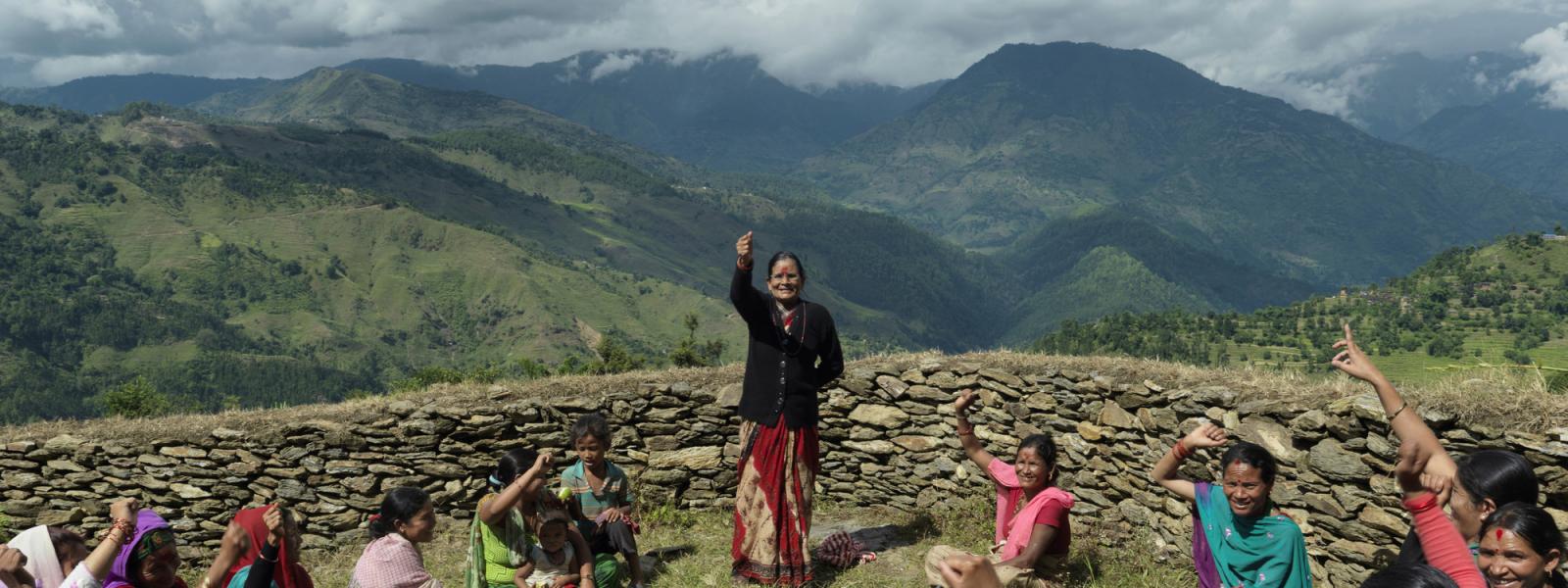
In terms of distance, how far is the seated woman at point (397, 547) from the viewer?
14.2 ft

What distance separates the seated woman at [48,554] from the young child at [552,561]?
2.04 meters

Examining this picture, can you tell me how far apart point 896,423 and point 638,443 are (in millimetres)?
2200

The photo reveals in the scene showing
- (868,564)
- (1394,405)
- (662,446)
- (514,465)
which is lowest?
(868,564)

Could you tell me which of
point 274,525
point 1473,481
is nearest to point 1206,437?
point 1473,481

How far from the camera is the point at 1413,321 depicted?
60438mm

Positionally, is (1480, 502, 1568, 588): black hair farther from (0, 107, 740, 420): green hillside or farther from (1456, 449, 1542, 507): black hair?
(0, 107, 740, 420): green hillside

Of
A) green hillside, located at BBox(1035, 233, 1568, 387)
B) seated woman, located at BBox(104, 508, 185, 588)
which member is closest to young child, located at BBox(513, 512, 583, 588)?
seated woman, located at BBox(104, 508, 185, 588)

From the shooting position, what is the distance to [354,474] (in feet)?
24.2

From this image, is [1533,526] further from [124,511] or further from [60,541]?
[60,541]

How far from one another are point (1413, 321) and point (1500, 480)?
69.3 metres

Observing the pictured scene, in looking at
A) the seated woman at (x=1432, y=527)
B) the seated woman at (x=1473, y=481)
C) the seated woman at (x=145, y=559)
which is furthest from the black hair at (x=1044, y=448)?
the seated woman at (x=145, y=559)

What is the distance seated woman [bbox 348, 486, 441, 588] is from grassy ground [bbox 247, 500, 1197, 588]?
6.74ft

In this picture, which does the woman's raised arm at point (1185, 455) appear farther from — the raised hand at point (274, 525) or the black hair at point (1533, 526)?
the raised hand at point (274, 525)

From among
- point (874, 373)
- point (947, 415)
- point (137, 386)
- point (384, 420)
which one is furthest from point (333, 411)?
point (137, 386)
